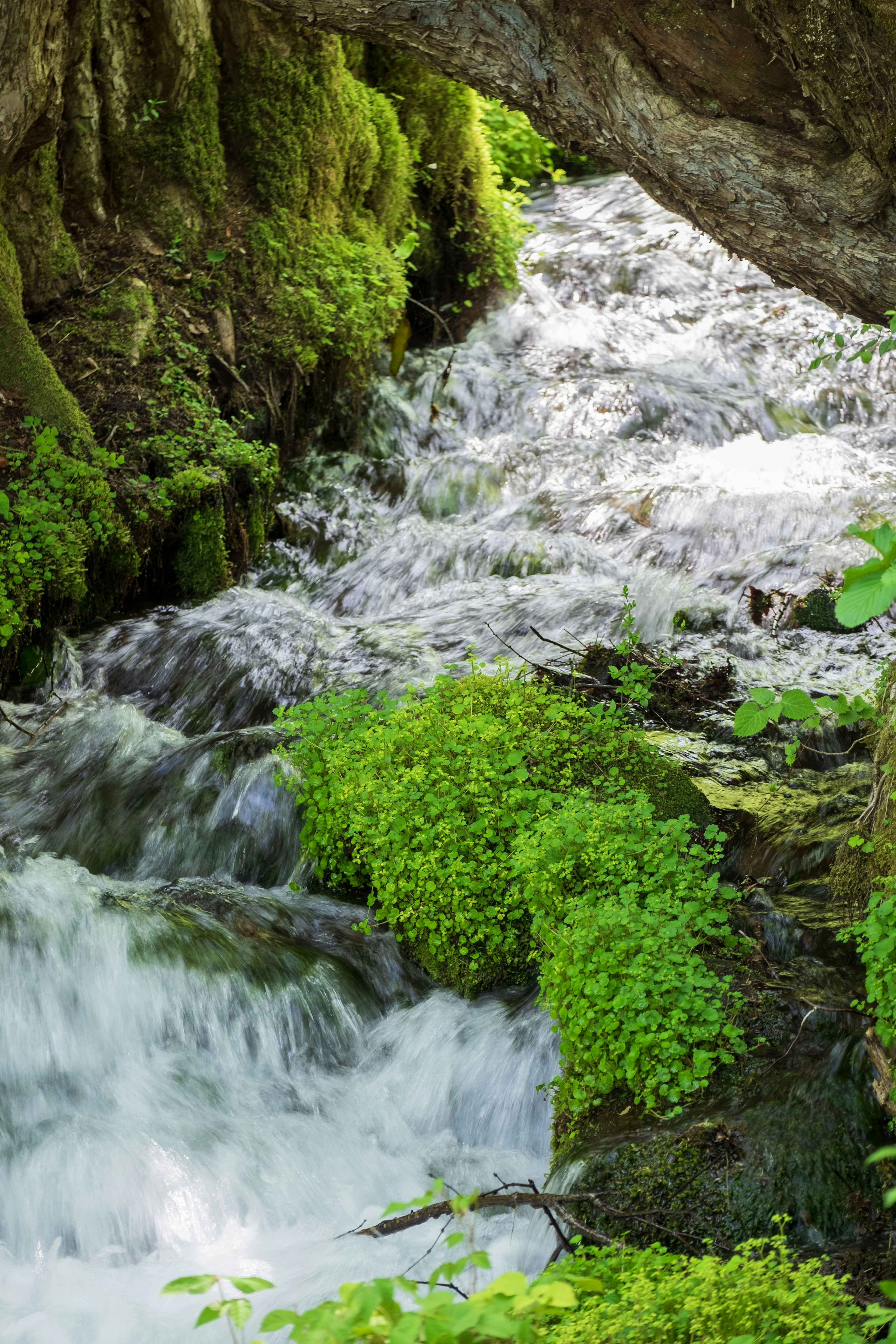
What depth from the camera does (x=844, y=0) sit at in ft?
11.0

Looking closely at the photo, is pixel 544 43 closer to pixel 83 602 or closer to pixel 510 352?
pixel 83 602

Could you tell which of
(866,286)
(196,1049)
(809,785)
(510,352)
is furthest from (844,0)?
(510,352)

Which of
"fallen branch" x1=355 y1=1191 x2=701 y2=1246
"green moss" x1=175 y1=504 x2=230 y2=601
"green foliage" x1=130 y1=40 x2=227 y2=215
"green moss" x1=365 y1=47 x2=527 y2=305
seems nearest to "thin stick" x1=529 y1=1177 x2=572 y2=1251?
"fallen branch" x1=355 y1=1191 x2=701 y2=1246

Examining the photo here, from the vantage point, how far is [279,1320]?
1492 mm

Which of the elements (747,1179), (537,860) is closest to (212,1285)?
(747,1179)

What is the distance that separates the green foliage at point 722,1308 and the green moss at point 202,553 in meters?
5.85

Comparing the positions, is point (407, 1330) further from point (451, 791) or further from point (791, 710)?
point (451, 791)

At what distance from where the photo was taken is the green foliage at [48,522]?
6168 millimetres

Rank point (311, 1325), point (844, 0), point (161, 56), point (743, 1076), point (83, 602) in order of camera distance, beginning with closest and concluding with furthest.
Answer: point (311, 1325) → point (743, 1076) → point (844, 0) → point (83, 602) → point (161, 56)

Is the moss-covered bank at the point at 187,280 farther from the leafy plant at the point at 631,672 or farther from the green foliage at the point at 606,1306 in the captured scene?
the green foliage at the point at 606,1306

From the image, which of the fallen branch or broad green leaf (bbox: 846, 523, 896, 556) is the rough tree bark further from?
the fallen branch

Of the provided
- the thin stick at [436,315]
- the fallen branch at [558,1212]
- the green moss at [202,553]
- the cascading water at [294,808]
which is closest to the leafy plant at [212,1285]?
the fallen branch at [558,1212]

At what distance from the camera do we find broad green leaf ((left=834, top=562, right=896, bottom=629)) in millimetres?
1986

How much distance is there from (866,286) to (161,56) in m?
6.77
